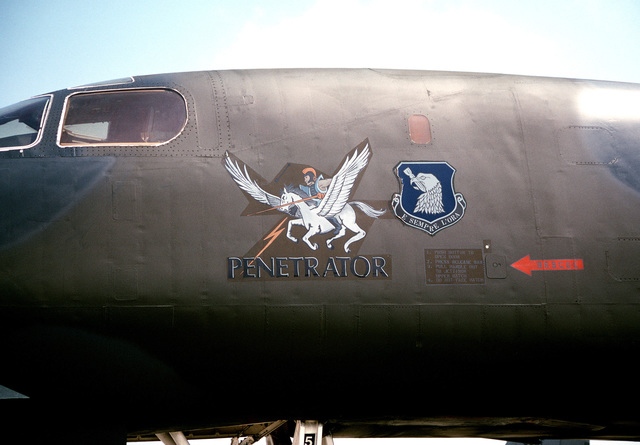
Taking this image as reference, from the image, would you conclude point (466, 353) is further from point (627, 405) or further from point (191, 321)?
point (191, 321)

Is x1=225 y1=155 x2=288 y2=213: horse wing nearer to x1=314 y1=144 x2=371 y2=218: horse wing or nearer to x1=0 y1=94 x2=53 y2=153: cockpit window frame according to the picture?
x1=314 y1=144 x2=371 y2=218: horse wing

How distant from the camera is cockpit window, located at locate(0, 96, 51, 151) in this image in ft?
23.9

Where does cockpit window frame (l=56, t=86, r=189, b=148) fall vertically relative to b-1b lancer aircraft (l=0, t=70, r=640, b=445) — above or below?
above

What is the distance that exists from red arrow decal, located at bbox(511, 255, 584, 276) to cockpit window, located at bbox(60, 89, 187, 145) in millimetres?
3942

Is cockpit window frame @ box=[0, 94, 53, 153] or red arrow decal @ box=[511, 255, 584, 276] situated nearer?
cockpit window frame @ box=[0, 94, 53, 153]

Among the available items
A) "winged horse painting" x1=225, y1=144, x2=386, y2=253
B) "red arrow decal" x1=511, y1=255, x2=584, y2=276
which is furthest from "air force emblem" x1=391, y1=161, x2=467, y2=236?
"red arrow decal" x1=511, y1=255, x2=584, y2=276

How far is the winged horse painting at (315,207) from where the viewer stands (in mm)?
7336

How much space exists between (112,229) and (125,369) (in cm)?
139

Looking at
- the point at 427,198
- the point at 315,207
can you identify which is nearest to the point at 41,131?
the point at 315,207

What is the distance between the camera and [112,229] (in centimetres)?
697

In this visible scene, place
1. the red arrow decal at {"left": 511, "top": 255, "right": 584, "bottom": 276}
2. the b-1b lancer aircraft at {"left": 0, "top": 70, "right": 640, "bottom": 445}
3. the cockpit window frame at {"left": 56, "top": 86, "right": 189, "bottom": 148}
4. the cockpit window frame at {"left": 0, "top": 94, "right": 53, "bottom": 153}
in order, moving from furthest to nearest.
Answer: the red arrow decal at {"left": 511, "top": 255, "right": 584, "bottom": 276} < the cockpit window frame at {"left": 56, "top": 86, "right": 189, "bottom": 148} < the cockpit window frame at {"left": 0, "top": 94, "right": 53, "bottom": 153} < the b-1b lancer aircraft at {"left": 0, "top": 70, "right": 640, "bottom": 445}

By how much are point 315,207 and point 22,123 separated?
3288 millimetres

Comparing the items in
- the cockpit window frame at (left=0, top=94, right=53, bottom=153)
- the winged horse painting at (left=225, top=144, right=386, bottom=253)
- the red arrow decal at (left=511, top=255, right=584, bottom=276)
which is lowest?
the red arrow decal at (left=511, top=255, right=584, bottom=276)

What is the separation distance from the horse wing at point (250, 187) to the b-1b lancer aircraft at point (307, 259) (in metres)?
0.02
